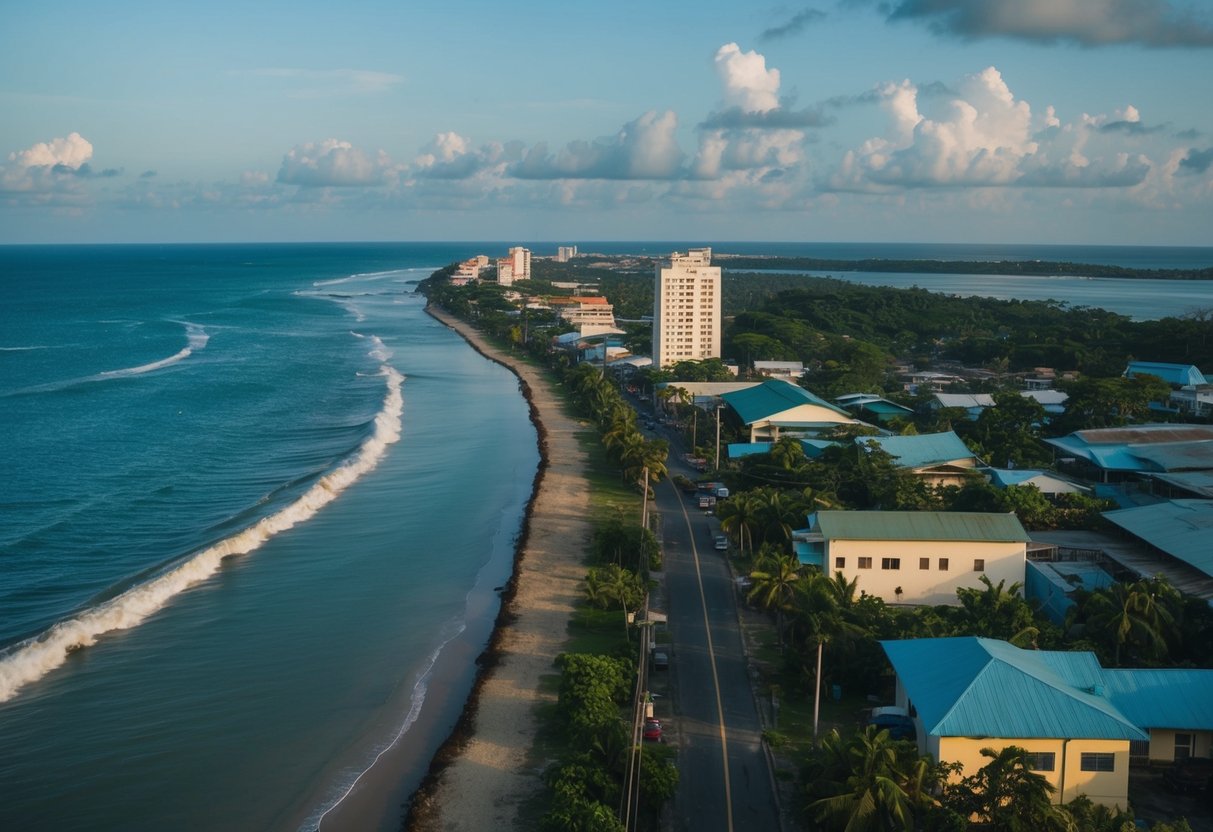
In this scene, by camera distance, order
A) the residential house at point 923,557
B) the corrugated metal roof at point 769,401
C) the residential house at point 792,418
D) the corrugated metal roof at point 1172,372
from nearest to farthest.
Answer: the residential house at point 923,557
the residential house at point 792,418
the corrugated metal roof at point 769,401
the corrugated metal roof at point 1172,372

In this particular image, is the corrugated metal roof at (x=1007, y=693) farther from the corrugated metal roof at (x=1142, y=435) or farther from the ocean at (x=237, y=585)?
the corrugated metal roof at (x=1142, y=435)

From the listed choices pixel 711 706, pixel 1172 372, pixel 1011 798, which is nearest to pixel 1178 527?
pixel 711 706

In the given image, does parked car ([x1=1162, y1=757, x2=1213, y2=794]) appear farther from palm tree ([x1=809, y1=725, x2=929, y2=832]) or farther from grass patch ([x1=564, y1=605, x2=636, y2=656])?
grass patch ([x1=564, y1=605, x2=636, y2=656])

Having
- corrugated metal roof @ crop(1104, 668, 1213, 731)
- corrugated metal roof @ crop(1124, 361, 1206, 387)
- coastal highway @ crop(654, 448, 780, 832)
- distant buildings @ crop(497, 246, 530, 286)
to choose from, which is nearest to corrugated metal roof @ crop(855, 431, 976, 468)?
coastal highway @ crop(654, 448, 780, 832)

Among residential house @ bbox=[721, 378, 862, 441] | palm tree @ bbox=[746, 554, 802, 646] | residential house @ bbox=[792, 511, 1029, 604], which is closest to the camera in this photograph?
palm tree @ bbox=[746, 554, 802, 646]

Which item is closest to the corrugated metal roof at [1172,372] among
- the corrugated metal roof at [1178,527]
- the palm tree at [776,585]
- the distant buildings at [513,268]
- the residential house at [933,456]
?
the residential house at [933,456]

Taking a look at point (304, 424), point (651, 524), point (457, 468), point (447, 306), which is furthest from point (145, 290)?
point (651, 524)

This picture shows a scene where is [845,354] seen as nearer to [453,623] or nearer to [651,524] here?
[651,524]
